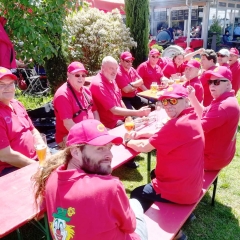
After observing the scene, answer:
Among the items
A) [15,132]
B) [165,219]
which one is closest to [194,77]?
[165,219]

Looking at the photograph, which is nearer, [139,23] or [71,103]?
[71,103]

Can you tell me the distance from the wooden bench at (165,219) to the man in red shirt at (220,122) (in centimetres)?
83

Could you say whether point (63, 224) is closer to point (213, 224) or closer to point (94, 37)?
point (213, 224)

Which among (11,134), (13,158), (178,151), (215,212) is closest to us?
(178,151)

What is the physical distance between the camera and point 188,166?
2.45m

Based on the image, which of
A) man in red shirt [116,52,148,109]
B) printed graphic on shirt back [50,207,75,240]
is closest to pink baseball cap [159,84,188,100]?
printed graphic on shirt back [50,207,75,240]

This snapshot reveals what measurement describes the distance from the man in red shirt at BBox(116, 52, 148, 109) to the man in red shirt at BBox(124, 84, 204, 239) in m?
3.30

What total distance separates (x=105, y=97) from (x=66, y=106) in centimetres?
93

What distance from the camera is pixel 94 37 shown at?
8.59 meters

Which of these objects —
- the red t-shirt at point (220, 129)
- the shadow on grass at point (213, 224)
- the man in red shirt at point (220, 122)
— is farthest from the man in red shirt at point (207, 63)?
the shadow on grass at point (213, 224)

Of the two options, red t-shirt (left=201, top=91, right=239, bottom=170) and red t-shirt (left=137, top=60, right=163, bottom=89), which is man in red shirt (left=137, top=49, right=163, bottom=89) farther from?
red t-shirt (left=201, top=91, right=239, bottom=170)

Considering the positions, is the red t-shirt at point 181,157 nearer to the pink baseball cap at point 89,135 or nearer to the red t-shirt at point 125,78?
the pink baseball cap at point 89,135

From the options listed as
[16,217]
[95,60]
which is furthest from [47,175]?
[95,60]

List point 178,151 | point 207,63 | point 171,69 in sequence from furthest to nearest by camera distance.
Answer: point 171,69 < point 207,63 < point 178,151
